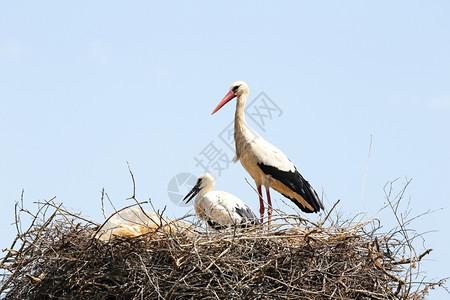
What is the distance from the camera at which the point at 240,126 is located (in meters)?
6.89

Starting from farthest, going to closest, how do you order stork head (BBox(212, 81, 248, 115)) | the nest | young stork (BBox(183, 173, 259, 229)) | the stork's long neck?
stork head (BBox(212, 81, 248, 115)) → the stork's long neck → young stork (BBox(183, 173, 259, 229)) → the nest

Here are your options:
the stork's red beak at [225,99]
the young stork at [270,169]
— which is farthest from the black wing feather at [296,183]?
the stork's red beak at [225,99]

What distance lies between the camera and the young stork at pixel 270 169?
21.7 feet

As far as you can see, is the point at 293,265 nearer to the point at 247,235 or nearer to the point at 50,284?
the point at 247,235

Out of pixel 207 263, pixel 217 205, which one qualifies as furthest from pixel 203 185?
pixel 207 263

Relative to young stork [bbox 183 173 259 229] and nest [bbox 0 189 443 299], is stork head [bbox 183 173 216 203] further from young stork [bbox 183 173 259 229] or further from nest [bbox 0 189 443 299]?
nest [bbox 0 189 443 299]

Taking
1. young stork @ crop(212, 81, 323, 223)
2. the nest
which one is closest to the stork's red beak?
young stork @ crop(212, 81, 323, 223)

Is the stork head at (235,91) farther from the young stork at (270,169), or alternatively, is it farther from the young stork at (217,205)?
the young stork at (217,205)

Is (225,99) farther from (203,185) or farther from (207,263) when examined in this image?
(207,263)

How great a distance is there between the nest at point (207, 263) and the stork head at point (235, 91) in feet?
8.13

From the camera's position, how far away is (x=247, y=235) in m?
4.51

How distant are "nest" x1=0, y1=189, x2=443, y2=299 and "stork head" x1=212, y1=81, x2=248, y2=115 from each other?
2.48m

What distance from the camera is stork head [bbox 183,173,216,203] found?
6844 mm

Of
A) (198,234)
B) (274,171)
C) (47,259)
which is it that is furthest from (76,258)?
(274,171)
